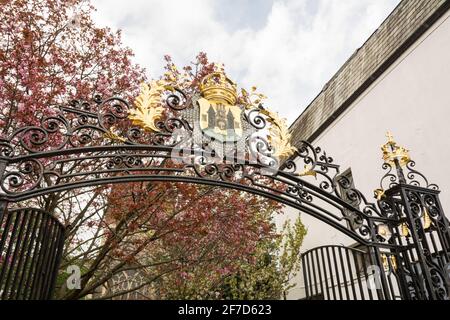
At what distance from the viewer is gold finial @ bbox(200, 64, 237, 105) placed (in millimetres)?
4258

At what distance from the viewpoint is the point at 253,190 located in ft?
12.8

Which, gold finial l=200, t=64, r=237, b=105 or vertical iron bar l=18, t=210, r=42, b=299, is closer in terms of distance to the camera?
vertical iron bar l=18, t=210, r=42, b=299

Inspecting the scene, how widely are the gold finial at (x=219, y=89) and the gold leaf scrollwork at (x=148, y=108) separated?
1.91 ft

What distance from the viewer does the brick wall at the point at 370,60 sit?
8109 millimetres

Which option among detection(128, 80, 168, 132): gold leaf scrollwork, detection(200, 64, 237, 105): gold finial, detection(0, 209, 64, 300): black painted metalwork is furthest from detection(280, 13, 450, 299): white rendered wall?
detection(0, 209, 64, 300): black painted metalwork

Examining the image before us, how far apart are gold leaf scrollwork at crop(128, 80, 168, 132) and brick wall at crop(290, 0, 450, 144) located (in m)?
7.11

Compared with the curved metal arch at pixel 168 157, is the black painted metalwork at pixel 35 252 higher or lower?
lower

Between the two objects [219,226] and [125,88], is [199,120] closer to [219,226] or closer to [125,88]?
[125,88]

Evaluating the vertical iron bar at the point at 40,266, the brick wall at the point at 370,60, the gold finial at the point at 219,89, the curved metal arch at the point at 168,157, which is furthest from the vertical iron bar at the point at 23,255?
the brick wall at the point at 370,60

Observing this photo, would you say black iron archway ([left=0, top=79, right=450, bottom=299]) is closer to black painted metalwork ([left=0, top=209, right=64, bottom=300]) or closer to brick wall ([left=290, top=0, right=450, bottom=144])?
black painted metalwork ([left=0, top=209, right=64, bottom=300])

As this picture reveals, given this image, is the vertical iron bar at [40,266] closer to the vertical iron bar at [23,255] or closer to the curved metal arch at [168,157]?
the vertical iron bar at [23,255]

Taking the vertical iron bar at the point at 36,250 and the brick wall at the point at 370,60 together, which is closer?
the vertical iron bar at the point at 36,250

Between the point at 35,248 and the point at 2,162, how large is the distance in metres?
0.87
